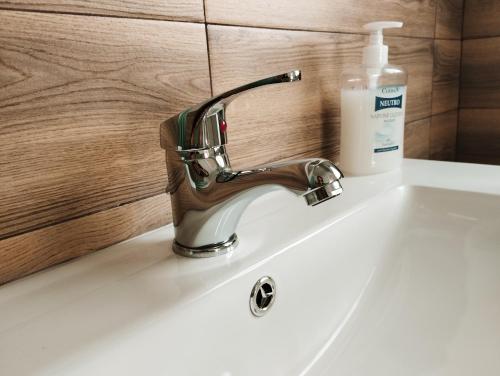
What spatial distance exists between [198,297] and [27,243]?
0.14m

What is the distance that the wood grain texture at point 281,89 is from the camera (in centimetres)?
48

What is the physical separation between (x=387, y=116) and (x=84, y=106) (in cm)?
39

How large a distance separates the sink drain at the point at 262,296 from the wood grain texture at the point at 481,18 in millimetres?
861

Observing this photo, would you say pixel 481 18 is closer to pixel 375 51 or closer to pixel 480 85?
pixel 480 85

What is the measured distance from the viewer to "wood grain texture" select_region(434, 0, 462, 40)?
89cm

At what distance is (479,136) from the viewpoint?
1.01m

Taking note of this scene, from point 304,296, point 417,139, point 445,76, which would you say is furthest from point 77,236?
point 445,76

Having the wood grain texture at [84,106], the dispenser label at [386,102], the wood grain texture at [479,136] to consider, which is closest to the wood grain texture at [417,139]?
the wood grain texture at [479,136]

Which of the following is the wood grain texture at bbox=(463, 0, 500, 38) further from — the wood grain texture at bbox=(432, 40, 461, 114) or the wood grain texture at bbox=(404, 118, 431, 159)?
the wood grain texture at bbox=(404, 118, 431, 159)

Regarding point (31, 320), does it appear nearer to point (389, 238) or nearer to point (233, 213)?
point (233, 213)

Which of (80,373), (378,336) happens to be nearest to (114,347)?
(80,373)

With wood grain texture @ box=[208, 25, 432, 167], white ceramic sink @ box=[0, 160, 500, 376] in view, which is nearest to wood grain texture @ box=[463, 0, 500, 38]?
wood grain texture @ box=[208, 25, 432, 167]

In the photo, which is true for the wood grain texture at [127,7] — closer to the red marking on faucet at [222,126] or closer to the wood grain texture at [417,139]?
the red marking on faucet at [222,126]

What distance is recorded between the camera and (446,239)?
540 millimetres
